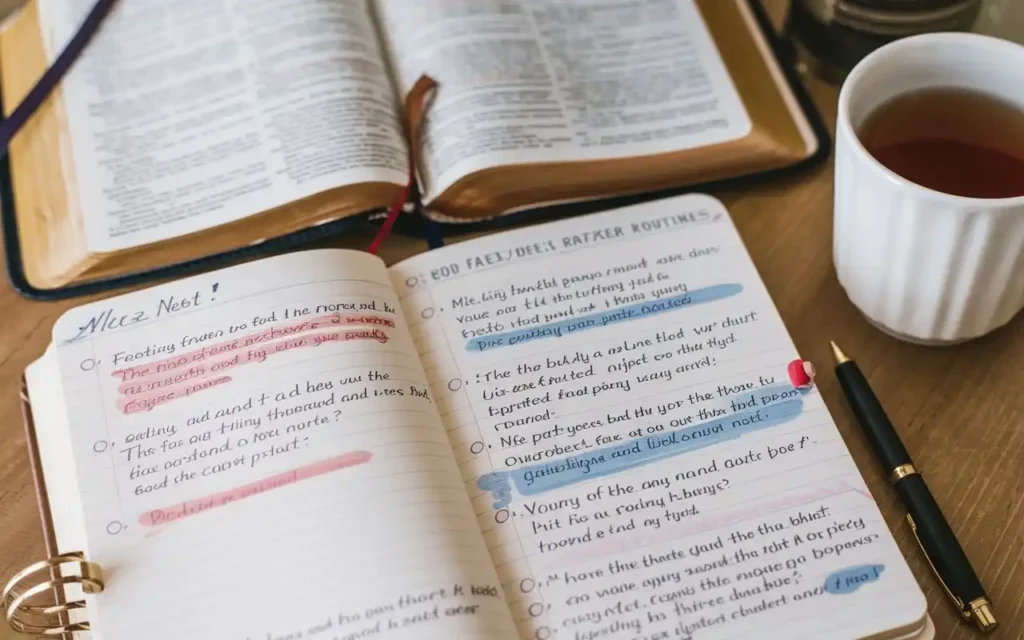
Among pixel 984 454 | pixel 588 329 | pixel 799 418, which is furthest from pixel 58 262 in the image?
pixel 984 454

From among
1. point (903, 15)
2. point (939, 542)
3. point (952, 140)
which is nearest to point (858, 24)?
point (903, 15)

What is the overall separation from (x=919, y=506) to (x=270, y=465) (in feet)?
1.06

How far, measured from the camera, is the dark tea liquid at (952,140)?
1.60ft

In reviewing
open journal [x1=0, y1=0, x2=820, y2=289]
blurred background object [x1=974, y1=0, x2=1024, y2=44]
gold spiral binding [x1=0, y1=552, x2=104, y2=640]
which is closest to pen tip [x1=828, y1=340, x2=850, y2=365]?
open journal [x1=0, y1=0, x2=820, y2=289]

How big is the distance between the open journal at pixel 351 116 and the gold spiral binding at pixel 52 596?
201mm

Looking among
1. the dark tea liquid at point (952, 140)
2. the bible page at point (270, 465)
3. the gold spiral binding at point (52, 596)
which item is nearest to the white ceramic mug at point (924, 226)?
the dark tea liquid at point (952, 140)

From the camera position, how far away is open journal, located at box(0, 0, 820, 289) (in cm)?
58

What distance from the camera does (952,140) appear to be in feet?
1.66

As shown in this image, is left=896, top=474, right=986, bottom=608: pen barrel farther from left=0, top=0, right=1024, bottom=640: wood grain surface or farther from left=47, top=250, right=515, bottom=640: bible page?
left=47, top=250, right=515, bottom=640: bible page

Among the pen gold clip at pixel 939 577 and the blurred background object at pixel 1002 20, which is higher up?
the blurred background object at pixel 1002 20

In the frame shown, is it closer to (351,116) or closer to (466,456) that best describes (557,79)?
(351,116)

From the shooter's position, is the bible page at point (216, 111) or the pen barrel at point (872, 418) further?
the bible page at point (216, 111)

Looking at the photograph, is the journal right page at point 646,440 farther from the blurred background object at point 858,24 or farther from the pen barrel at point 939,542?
the blurred background object at point 858,24

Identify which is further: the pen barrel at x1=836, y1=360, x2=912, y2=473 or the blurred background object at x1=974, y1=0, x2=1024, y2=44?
the blurred background object at x1=974, y1=0, x2=1024, y2=44
